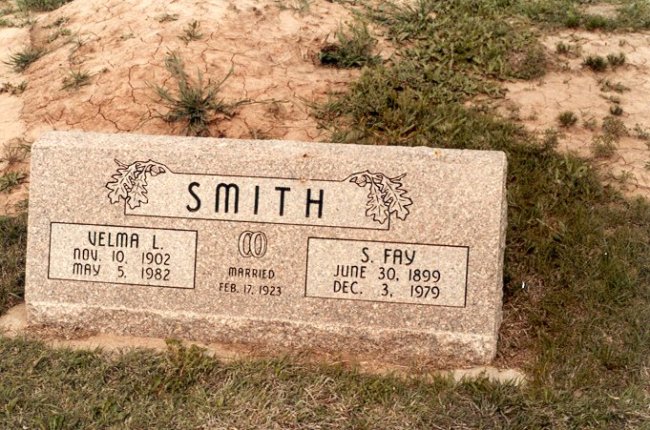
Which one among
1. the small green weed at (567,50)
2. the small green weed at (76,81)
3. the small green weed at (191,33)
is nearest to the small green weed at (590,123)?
the small green weed at (567,50)

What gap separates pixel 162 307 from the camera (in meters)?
3.92

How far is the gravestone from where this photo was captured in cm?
377

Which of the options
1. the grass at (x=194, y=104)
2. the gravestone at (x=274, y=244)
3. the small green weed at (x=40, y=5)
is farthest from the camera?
the small green weed at (x=40, y=5)

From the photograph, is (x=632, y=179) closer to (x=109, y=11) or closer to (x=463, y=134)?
(x=463, y=134)

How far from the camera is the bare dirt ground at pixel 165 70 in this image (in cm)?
568

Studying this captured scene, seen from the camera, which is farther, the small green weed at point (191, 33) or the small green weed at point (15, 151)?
the small green weed at point (191, 33)

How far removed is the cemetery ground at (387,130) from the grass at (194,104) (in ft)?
0.05

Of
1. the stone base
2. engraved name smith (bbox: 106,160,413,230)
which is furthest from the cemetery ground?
engraved name smith (bbox: 106,160,413,230)

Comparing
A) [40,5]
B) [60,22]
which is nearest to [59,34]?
[60,22]

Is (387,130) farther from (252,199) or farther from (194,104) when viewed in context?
(252,199)

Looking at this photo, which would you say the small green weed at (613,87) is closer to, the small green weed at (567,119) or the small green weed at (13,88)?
the small green weed at (567,119)

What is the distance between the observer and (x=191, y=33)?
625cm

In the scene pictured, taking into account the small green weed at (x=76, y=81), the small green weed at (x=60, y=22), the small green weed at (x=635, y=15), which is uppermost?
the small green weed at (x=635, y=15)

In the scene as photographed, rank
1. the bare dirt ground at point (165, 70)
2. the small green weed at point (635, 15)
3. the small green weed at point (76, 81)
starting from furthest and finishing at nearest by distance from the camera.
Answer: the small green weed at point (635, 15), the small green weed at point (76, 81), the bare dirt ground at point (165, 70)
